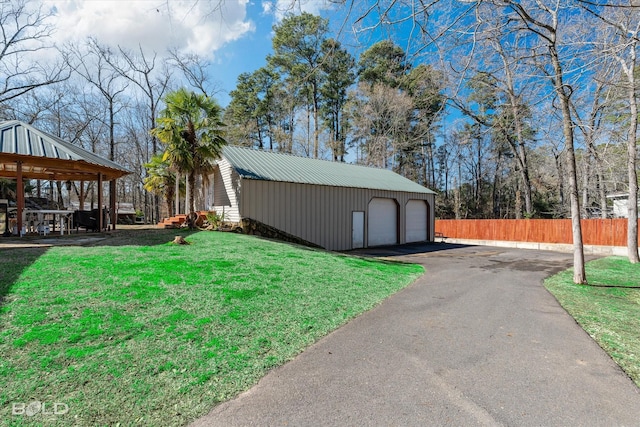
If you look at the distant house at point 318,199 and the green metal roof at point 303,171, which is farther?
the green metal roof at point 303,171

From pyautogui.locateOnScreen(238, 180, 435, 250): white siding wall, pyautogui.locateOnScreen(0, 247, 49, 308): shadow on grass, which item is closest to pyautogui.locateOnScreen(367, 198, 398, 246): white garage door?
pyautogui.locateOnScreen(238, 180, 435, 250): white siding wall

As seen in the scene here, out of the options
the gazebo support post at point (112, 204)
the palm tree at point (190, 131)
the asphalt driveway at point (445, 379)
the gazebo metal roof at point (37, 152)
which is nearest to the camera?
the asphalt driveway at point (445, 379)

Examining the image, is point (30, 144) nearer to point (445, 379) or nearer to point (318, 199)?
point (318, 199)

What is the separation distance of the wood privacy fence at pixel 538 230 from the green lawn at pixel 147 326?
14078mm

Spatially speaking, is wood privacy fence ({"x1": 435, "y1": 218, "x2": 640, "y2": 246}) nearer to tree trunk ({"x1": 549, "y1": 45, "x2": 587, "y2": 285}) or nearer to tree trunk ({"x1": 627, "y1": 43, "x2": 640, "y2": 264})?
tree trunk ({"x1": 627, "y1": 43, "x2": 640, "y2": 264})

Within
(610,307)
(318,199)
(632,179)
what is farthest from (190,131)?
(632,179)

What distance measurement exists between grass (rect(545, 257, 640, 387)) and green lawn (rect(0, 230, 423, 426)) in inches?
113

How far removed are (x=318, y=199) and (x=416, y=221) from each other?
7.80 meters

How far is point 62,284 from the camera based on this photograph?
406 cm

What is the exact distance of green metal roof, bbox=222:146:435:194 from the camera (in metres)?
12.6

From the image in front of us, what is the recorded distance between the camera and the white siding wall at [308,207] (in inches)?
464

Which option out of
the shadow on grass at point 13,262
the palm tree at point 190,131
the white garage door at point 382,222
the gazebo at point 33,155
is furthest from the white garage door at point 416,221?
the shadow on grass at point 13,262

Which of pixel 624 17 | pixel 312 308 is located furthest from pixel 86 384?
pixel 624 17

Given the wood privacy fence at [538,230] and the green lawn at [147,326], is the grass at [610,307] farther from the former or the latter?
the wood privacy fence at [538,230]
